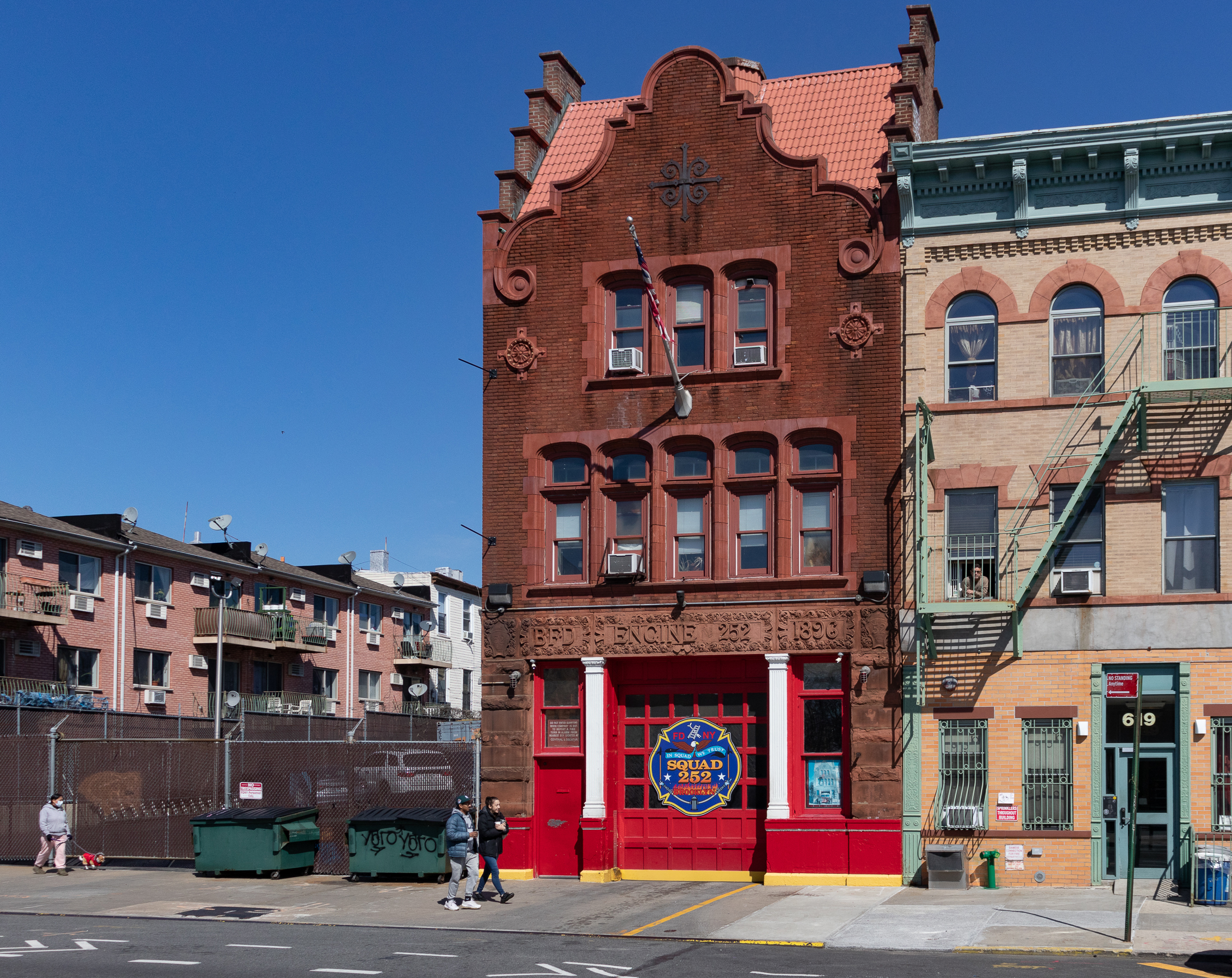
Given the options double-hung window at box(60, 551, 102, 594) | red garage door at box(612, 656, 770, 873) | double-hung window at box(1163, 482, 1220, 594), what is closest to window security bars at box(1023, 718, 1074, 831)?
double-hung window at box(1163, 482, 1220, 594)

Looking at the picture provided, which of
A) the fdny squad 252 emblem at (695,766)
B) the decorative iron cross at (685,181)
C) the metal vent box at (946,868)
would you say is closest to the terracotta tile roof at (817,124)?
the decorative iron cross at (685,181)

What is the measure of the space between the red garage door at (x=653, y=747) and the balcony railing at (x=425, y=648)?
1638 inches

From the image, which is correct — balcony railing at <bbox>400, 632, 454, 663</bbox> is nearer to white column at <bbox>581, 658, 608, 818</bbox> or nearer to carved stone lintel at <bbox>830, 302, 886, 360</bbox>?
white column at <bbox>581, 658, 608, 818</bbox>

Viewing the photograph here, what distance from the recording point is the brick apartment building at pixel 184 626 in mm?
45812

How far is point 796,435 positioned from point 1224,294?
7.23m

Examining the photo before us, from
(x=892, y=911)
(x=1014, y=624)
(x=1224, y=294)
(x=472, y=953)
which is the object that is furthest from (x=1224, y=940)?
(x=1224, y=294)

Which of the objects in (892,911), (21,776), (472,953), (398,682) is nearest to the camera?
(472,953)

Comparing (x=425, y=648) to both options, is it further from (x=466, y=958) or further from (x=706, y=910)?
(x=466, y=958)

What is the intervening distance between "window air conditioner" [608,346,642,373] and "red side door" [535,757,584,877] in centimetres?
696

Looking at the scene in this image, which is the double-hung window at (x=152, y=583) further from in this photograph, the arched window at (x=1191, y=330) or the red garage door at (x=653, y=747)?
the arched window at (x=1191, y=330)

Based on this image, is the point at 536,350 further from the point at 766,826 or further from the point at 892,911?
the point at 892,911

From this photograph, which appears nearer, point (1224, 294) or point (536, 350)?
point (1224, 294)

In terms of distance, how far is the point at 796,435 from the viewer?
82.4 feet

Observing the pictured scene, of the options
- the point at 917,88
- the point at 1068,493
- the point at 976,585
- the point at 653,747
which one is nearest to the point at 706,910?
the point at 653,747
